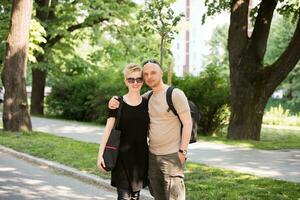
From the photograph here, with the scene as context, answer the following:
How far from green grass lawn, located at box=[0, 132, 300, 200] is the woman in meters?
2.60

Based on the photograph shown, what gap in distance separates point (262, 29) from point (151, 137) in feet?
42.7

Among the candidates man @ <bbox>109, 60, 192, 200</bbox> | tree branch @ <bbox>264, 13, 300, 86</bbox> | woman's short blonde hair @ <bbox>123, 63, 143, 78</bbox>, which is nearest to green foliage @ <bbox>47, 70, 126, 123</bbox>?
tree branch @ <bbox>264, 13, 300, 86</bbox>

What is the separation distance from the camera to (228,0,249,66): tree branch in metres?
17.3

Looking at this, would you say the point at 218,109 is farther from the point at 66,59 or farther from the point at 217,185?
the point at 66,59

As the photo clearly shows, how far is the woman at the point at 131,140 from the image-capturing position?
16.0 feet

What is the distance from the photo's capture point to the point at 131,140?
4.91 metres

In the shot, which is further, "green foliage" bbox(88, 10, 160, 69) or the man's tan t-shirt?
"green foliage" bbox(88, 10, 160, 69)

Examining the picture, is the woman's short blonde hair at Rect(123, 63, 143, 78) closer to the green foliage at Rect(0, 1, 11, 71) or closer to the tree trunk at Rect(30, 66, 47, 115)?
the green foliage at Rect(0, 1, 11, 71)

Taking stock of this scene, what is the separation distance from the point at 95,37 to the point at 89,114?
19.1ft

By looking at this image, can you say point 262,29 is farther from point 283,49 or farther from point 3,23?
point 283,49

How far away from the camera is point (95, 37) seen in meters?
30.2

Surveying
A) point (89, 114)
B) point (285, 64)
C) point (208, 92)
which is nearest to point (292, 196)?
point (285, 64)

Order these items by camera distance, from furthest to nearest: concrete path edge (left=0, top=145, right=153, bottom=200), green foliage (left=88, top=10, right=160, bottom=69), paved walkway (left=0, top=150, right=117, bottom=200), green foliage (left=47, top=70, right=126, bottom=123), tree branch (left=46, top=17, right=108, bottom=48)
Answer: green foliage (left=88, top=10, right=160, bottom=69) → tree branch (left=46, top=17, right=108, bottom=48) → green foliage (left=47, top=70, right=126, bottom=123) → concrete path edge (left=0, top=145, right=153, bottom=200) → paved walkway (left=0, top=150, right=117, bottom=200)

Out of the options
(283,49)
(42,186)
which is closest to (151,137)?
(42,186)
